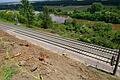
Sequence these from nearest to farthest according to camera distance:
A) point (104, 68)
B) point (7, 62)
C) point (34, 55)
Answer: point (7, 62) < point (34, 55) < point (104, 68)

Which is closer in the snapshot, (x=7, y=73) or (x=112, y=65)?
(x=7, y=73)

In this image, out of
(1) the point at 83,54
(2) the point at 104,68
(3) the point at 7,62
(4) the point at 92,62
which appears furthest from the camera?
(1) the point at 83,54

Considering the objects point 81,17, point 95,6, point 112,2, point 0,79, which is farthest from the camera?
point 112,2

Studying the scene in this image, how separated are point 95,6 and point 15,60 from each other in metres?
131

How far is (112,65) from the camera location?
2612 centimetres

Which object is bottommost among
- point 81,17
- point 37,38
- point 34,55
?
point 81,17

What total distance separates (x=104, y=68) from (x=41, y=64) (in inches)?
412

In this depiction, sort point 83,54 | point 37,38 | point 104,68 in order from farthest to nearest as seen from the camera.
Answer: point 37,38 < point 83,54 < point 104,68

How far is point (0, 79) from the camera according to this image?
42.1ft

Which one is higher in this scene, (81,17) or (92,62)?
(92,62)

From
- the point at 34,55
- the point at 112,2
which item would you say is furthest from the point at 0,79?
the point at 112,2

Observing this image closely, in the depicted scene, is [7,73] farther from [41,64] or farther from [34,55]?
[34,55]

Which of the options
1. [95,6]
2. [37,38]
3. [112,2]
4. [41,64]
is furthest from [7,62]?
[112,2]

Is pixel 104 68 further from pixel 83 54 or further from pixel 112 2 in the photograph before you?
pixel 112 2
